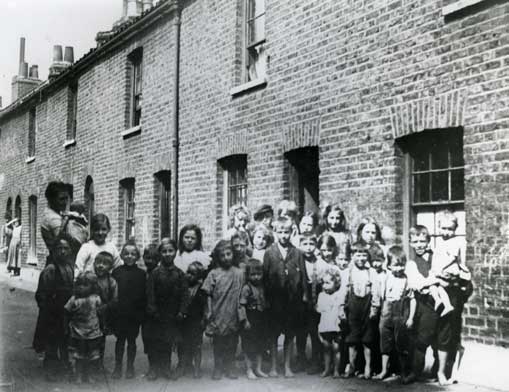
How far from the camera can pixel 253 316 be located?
20.8ft

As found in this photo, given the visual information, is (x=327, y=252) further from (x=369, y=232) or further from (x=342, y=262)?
(x=369, y=232)

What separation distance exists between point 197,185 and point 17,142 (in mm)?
12895

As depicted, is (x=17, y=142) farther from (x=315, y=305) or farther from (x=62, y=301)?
(x=315, y=305)

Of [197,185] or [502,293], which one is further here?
[197,185]

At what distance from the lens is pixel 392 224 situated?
684cm

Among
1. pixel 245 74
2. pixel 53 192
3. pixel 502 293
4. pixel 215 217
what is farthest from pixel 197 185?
pixel 502 293

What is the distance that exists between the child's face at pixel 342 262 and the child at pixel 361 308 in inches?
6.7

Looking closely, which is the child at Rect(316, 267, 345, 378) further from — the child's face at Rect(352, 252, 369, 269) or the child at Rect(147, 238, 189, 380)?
the child at Rect(147, 238, 189, 380)

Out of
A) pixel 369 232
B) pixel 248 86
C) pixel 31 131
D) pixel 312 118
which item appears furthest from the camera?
pixel 31 131

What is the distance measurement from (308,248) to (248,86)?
3.86 metres

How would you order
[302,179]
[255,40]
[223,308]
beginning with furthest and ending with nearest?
[255,40]
[302,179]
[223,308]

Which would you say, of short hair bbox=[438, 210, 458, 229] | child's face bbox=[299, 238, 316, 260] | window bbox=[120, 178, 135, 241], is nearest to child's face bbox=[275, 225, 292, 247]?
child's face bbox=[299, 238, 316, 260]

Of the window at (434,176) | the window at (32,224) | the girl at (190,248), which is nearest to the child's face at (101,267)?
the girl at (190,248)

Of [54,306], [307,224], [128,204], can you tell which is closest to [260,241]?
[307,224]
